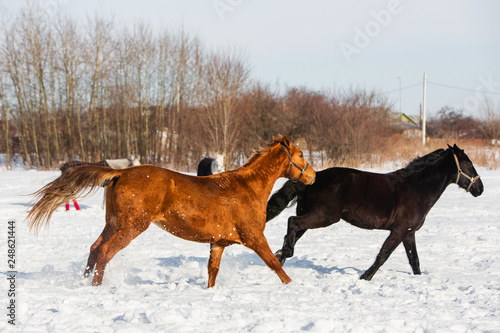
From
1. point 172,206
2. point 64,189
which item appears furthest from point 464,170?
point 64,189

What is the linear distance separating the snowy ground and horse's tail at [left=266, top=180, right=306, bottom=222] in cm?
75

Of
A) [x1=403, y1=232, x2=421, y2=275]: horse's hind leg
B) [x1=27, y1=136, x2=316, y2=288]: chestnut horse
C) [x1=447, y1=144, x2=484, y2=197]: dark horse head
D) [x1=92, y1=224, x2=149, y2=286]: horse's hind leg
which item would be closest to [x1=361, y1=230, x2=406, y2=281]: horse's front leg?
[x1=403, y1=232, x2=421, y2=275]: horse's hind leg

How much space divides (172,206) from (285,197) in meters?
1.83

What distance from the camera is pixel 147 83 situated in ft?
81.0

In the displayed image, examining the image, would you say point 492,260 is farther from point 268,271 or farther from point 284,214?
point 284,214

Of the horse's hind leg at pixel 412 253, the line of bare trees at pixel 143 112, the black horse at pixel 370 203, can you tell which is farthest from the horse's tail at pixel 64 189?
the line of bare trees at pixel 143 112

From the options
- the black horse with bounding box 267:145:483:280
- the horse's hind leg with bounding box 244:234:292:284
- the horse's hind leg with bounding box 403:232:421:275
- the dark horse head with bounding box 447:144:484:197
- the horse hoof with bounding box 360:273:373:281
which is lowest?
the horse hoof with bounding box 360:273:373:281

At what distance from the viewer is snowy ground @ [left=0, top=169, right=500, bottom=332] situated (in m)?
3.37

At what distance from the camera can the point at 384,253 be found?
5.18m

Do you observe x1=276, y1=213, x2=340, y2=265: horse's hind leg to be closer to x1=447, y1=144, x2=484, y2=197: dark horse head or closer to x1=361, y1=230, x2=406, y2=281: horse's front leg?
x1=361, y1=230, x2=406, y2=281: horse's front leg

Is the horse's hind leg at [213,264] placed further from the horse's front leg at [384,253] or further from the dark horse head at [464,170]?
the dark horse head at [464,170]

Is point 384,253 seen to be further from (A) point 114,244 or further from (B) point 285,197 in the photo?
(A) point 114,244

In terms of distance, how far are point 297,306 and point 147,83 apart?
22353mm

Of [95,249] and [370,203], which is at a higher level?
[370,203]
